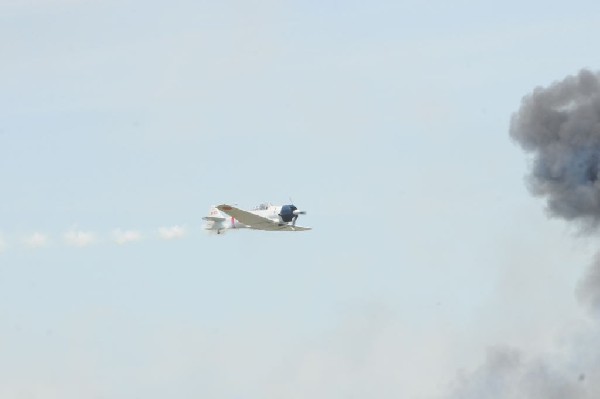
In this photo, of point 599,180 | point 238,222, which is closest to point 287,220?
point 238,222

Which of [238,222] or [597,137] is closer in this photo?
[597,137]

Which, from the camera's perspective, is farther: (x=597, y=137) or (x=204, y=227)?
(x=204, y=227)

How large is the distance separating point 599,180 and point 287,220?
33.1 m

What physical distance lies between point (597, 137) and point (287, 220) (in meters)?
33.7

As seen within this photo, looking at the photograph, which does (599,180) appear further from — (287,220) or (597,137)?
(287,220)

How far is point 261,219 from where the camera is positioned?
7451 inches

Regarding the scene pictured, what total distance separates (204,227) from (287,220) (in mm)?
8792

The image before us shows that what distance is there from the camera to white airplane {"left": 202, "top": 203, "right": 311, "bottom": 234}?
7416 inches

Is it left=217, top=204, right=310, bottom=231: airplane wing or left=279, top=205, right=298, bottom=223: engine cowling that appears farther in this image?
left=279, top=205, right=298, bottom=223: engine cowling

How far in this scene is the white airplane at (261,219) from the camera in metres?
188

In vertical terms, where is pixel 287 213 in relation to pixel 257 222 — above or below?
above

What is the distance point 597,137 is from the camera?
17200 centimetres

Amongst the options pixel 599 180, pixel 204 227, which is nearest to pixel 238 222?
pixel 204 227

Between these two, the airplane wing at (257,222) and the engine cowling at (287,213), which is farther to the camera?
the engine cowling at (287,213)
